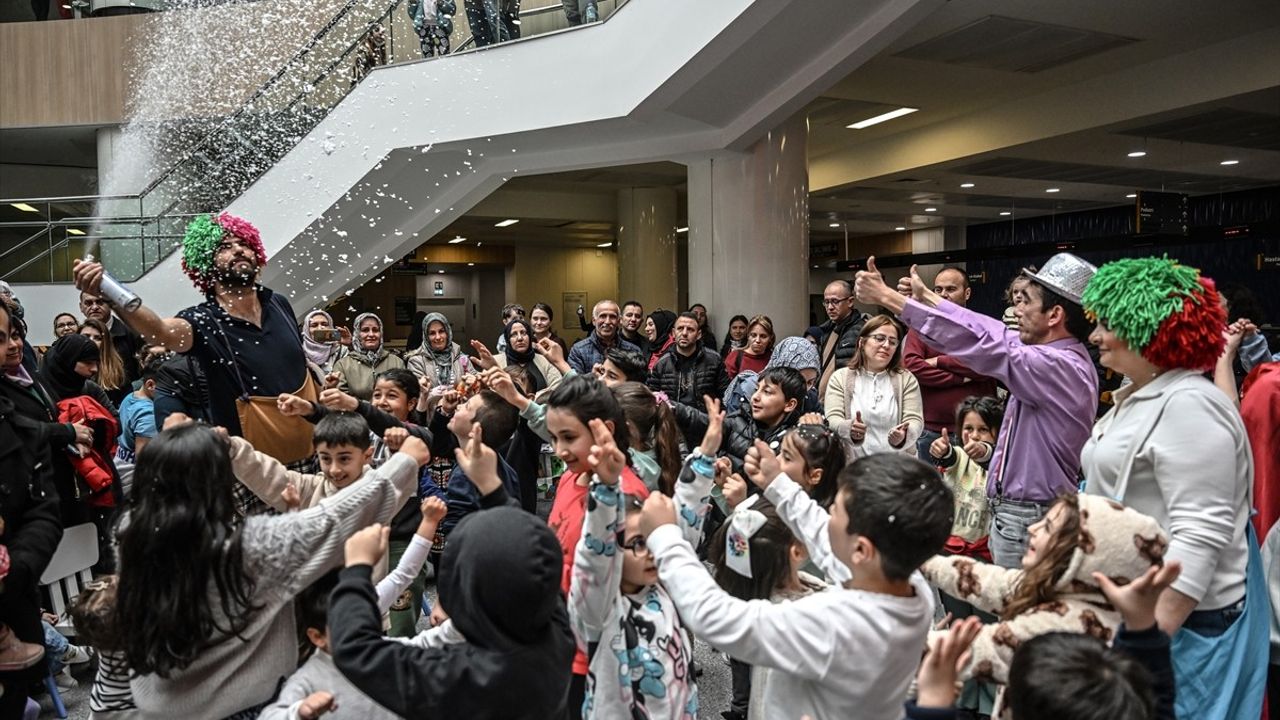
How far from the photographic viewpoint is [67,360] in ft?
13.2

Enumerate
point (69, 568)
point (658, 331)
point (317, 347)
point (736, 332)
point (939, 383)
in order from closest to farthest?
point (69, 568) < point (939, 383) < point (317, 347) < point (658, 331) < point (736, 332)

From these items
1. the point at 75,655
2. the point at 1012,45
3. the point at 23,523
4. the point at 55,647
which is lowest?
the point at 75,655

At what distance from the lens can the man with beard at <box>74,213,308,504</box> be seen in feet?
8.86

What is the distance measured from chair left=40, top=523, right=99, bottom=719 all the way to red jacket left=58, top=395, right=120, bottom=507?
152mm

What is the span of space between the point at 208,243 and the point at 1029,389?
2.56 metres

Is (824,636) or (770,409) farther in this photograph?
(770,409)

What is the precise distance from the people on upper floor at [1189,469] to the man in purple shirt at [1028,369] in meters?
0.42

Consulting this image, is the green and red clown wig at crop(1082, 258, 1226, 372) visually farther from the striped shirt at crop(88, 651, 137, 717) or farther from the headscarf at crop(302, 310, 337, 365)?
the headscarf at crop(302, 310, 337, 365)

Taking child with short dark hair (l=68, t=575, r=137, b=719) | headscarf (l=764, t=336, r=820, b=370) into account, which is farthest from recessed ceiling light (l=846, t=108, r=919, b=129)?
child with short dark hair (l=68, t=575, r=137, b=719)

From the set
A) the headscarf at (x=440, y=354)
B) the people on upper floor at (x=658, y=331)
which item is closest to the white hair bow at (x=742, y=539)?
the headscarf at (x=440, y=354)

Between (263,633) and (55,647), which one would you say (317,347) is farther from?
(263,633)

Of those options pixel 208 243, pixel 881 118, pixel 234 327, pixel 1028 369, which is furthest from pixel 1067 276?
pixel 881 118

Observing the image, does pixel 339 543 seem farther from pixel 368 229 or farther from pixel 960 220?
pixel 960 220

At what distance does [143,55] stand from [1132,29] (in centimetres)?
1156
